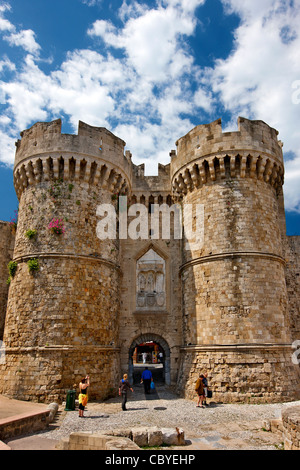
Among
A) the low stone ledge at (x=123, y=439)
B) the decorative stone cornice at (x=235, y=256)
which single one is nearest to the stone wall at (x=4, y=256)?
the decorative stone cornice at (x=235, y=256)

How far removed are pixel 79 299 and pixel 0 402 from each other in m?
3.84

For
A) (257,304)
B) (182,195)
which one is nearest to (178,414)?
(257,304)

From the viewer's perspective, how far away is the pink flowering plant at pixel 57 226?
12748 mm

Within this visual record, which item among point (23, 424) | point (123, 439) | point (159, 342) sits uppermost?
point (159, 342)

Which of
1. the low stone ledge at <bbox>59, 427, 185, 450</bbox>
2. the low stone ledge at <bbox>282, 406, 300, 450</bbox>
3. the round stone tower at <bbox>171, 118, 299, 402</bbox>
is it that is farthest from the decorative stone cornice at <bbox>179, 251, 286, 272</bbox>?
the low stone ledge at <bbox>59, 427, 185, 450</bbox>

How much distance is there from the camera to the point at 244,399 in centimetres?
1080

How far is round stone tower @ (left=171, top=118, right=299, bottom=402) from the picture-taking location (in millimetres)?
11328

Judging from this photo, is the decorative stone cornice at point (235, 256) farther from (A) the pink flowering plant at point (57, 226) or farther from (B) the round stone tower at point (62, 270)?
(A) the pink flowering plant at point (57, 226)

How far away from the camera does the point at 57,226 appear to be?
503 inches

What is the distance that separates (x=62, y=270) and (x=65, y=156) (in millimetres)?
4330

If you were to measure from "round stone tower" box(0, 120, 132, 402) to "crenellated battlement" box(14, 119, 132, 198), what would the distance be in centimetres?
4

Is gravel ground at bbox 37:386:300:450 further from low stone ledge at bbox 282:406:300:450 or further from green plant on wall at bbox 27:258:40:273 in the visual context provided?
green plant on wall at bbox 27:258:40:273

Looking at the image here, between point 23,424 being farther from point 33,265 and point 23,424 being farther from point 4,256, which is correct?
point 4,256

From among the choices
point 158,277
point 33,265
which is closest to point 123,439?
point 33,265
